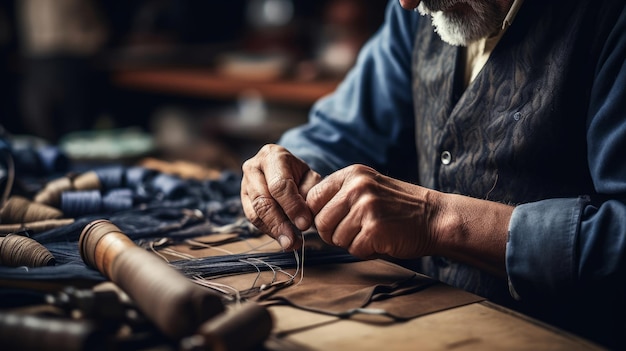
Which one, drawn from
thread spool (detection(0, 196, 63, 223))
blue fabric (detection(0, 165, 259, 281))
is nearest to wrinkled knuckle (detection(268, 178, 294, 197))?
blue fabric (detection(0, 165, 259, 281))

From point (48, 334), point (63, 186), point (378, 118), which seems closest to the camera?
point (48, 334)

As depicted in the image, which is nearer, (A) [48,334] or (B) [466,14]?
(A) [48,334]

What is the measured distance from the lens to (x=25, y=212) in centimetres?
153

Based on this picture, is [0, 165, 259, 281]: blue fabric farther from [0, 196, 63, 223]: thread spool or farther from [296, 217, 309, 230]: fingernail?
[296, 217, 309, 230]: fingernail

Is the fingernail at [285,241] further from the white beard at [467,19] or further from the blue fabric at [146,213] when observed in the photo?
the white beard at [467,19]

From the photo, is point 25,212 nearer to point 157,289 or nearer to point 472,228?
point 157,289

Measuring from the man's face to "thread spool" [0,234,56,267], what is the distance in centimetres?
90

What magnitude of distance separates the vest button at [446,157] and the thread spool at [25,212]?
0.91 m

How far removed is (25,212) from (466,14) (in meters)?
1.10

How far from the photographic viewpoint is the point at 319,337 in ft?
3.22

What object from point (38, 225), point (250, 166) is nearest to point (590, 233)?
point (250, 166)

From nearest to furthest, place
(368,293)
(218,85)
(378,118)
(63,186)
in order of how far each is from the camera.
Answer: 1. (368,293)
2. (63,186)
3. (378,118)
4. (218,85)

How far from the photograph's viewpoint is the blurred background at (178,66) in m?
4.23

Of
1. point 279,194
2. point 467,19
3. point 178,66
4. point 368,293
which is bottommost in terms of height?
point 368,293
